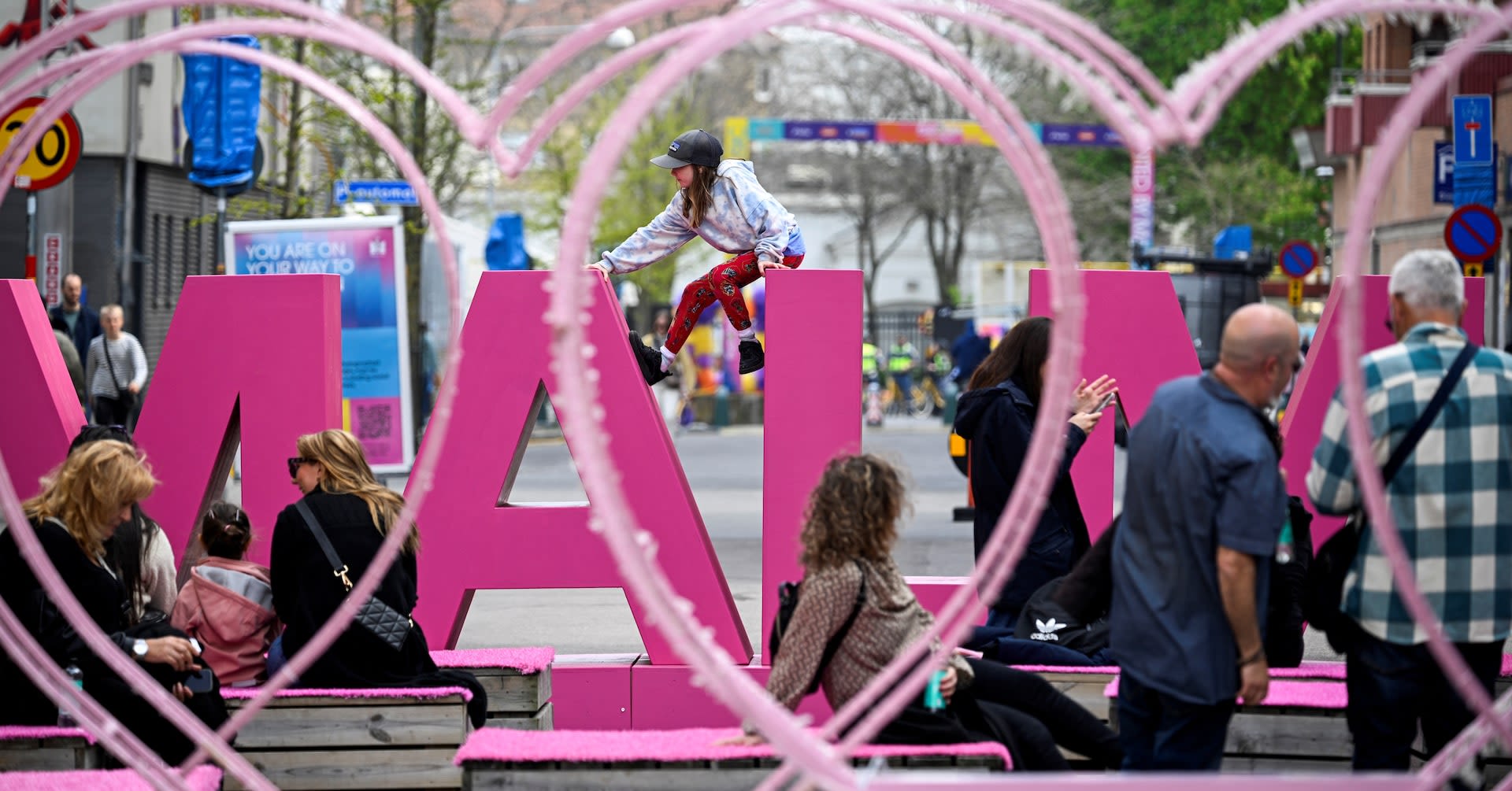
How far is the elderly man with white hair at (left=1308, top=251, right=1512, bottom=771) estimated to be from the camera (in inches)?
181

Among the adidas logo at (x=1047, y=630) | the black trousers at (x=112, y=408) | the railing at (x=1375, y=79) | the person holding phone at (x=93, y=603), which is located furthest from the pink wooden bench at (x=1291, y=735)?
the railing at (x=1375, y=79)

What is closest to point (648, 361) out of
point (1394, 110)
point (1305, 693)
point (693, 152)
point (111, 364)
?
point (693, 152)

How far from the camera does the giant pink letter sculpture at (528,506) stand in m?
7.29

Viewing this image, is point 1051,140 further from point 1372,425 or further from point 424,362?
point 1372,425

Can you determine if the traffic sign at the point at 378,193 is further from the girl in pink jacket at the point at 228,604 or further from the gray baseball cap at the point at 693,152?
the girl in pink jacket at the point at 228,604

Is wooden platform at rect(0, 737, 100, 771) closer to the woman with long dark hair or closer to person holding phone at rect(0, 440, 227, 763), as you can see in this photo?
person holding phone at rect(0, 440, 227, 763)

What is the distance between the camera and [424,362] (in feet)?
82.4

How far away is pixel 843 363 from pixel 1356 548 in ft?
9.06

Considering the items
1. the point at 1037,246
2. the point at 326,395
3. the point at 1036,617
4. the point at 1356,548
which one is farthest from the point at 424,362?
the point at 1037,246

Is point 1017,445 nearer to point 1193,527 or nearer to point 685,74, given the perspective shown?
point 1193,527

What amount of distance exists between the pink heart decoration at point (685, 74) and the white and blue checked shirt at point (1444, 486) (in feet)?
1.46

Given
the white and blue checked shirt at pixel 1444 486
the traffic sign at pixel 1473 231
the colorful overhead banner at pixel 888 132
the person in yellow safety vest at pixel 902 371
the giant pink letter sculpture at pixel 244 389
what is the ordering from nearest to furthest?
the white and blue checked shirt at pixel 1444 486 → the giant pink letter sculpture at pixel 244 389 → the traffic sign at pixel 1473 231 → the person in yellow safety vest at pixel 902 371 → the colorful overhead banner at pixel 888 132

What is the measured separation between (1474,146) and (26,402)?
13249mm

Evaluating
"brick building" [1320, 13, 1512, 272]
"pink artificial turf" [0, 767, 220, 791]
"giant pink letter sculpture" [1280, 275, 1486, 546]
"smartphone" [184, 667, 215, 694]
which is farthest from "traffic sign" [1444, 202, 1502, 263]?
"pink artificial turf" [0, 767, 220, 791]
